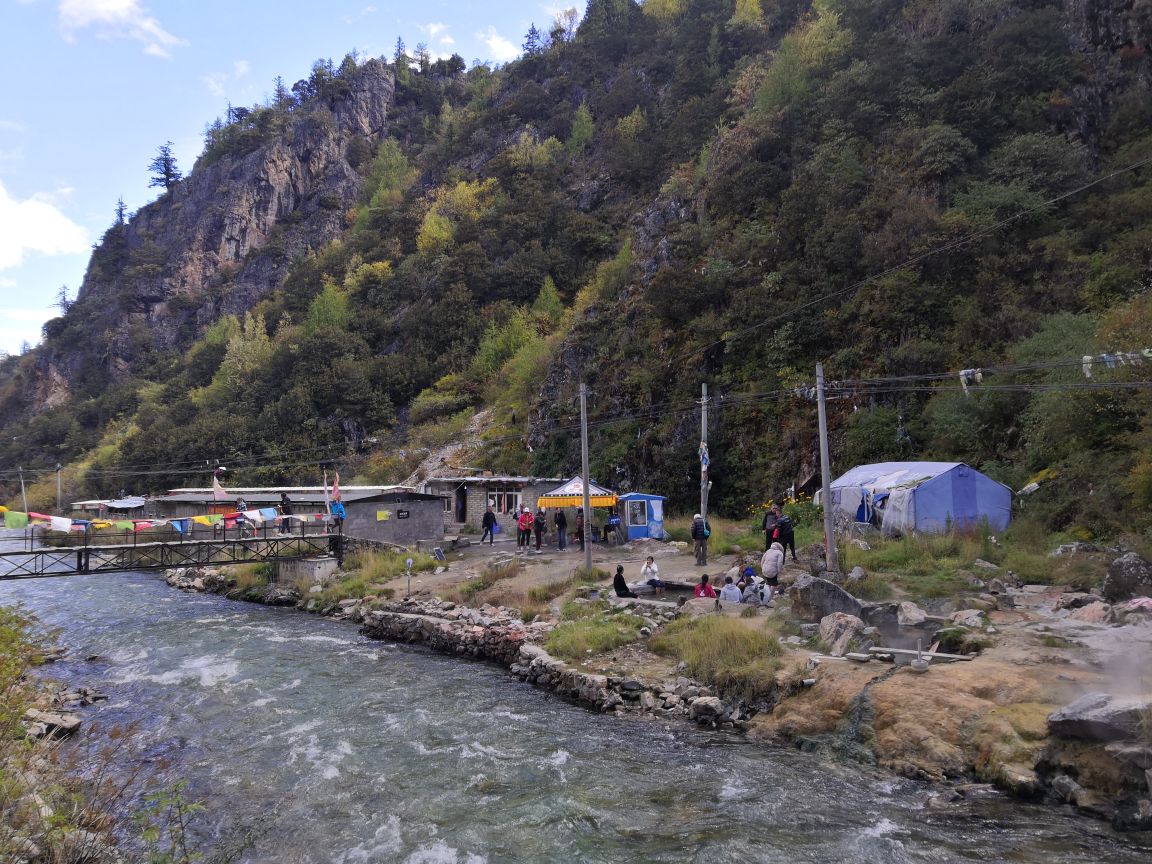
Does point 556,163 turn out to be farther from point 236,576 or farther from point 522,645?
point 522,645

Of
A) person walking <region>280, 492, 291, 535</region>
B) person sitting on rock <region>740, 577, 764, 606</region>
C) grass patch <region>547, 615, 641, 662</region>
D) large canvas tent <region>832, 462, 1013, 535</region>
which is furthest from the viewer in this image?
person walking <region>280, 492, 291, 535</region>

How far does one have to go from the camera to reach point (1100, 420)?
18828 mm

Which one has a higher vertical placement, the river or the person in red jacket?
the person in red jacket

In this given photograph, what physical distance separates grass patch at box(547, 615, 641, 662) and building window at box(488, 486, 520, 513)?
19.5 m

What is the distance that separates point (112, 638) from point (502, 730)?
16.6 meters

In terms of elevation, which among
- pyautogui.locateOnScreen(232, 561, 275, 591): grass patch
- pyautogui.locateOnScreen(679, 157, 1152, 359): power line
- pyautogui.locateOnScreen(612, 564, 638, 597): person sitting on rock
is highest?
pyautogui.locateOnScreen(679, 157, 1152, 359): power line

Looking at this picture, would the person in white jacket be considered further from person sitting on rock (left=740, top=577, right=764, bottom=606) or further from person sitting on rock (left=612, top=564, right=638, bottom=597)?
person sitting on rock (left=612, top=564, right=638, bottom=597)

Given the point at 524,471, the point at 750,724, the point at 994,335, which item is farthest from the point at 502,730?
the point at 524,471

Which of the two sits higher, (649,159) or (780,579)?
(649,159)

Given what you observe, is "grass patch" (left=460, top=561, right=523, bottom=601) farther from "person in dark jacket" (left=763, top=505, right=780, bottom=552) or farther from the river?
Answer: "person in dark jacket" (left=763, top=505, right=780, bottom=552)

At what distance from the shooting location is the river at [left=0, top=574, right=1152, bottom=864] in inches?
316

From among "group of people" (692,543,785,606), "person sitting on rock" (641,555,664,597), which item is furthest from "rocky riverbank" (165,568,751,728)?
"person sitting on rock" (641,555,664,597)

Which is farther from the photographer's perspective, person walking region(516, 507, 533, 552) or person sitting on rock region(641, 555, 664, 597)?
person walking region(516, 507, 533, 552)

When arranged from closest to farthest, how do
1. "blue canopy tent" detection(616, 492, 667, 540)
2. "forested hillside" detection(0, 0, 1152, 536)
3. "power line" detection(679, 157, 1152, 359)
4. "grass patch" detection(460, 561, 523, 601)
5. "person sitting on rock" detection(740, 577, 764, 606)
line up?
"person sitting on rock" detection(740, 577, 764, 606)
"grass patch" detection(460, 561, 523, 601)
"forested hillside" detection(0, 0, 1152, 536)
"power line" detection(679, 157, 1152, 359)
"blue canopy tent" detection(616, 492, 667, 540)
